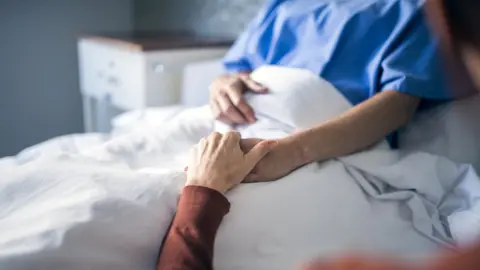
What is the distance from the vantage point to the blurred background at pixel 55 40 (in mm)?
2111

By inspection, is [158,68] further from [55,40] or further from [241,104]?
[55,40]

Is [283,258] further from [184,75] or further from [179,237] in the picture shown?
[184,75]

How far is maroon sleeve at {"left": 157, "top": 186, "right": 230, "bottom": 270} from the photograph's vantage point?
2.34ft

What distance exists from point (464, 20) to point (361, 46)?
871mm

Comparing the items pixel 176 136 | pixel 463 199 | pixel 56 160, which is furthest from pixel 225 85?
pixel 463 199

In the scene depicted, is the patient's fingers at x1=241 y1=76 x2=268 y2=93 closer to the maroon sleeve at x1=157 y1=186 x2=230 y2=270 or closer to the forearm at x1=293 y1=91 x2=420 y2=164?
the forearm at x1=293 y1=91 x2=420 y2=164

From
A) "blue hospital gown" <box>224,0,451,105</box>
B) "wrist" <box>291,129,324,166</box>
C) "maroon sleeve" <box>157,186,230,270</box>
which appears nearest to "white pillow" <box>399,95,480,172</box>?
"blue hospital gown" <box>224,0,451,105</box>

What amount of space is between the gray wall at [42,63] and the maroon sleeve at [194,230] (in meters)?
1.60

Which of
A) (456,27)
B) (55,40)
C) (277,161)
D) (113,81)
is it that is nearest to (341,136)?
(277,161)

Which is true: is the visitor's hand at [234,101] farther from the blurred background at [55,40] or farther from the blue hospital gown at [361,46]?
the blurred background at [55,40]

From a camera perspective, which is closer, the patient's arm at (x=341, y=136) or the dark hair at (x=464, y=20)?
the dark hair at (x=464, y=20)

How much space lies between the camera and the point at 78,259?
2.20 feet

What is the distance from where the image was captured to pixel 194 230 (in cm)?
74

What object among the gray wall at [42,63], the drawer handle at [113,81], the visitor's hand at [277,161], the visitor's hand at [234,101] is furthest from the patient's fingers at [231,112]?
the gray wall at [42,63]
